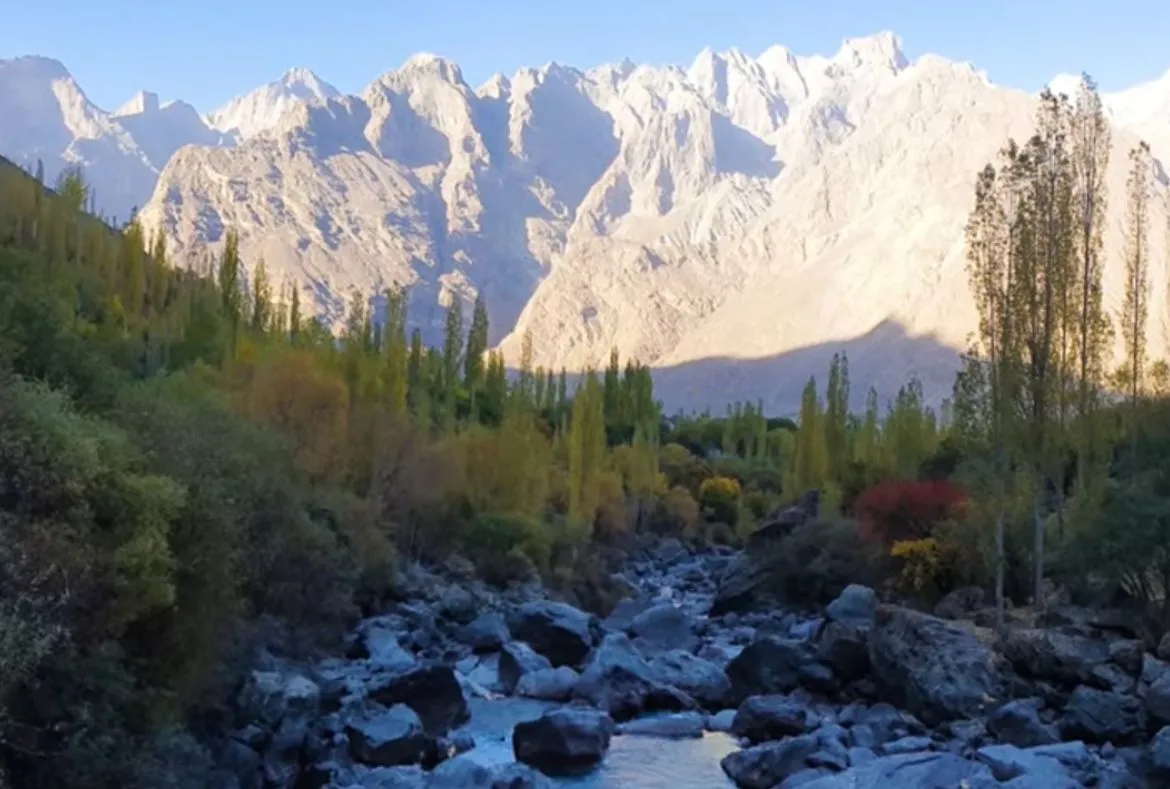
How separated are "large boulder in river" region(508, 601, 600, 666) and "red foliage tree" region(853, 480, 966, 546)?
1001cm

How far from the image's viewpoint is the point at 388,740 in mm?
18797

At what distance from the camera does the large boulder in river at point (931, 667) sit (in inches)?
853

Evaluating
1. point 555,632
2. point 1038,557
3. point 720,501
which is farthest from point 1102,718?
point 720,501

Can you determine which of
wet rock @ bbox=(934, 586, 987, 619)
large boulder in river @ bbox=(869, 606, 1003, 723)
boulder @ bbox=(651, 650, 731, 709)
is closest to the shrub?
wet rock @ bbox=(934, 586, 987, 619)

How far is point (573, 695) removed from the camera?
2481 cm

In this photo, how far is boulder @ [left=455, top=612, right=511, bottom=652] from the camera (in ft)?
96.8

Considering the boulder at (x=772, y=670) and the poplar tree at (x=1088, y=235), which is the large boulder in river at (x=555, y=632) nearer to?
the boulder at (x=772, y=670)

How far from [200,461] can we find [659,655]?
14.9 meters

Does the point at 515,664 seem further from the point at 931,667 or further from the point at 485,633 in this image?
the point at 931,667

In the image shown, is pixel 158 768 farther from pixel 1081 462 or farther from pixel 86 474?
pixel 1081 462

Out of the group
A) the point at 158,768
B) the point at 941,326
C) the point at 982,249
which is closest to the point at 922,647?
the point at 982,249

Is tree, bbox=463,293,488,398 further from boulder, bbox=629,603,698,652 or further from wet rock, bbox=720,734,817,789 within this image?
wet rock, bbox=720,734,817,789

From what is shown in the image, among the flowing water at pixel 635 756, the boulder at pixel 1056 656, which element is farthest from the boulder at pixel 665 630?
the boulder at pixel 1056 656

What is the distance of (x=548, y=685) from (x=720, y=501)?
4657 centimetres
